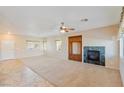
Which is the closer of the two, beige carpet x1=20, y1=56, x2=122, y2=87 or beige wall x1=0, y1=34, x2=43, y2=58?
beige carpet x1=20, y1=56, x2=122, y2=87

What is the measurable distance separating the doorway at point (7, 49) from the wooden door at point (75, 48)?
4.92 meters

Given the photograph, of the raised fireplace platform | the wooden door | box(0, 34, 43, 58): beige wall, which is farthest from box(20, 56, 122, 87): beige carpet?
box(0, 34, 43, 58): beige wall

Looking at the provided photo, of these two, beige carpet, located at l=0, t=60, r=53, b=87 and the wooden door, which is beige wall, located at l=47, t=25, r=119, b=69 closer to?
the wooden door

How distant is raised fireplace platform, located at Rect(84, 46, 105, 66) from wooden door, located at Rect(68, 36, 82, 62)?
796mm

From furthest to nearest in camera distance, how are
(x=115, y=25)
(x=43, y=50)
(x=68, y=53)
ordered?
(x=43, y=50), (x=68, y=53), (x=115, y=25)

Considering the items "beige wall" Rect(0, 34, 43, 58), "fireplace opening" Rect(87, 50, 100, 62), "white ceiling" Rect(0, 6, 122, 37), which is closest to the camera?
"white ceiling" Rect(0, 6, 122, 37)

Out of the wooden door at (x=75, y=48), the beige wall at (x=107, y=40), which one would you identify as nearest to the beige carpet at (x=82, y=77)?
the beige wall at (x=107, y=40)

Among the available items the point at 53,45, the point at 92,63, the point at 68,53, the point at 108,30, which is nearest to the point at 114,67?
the point at 92,63

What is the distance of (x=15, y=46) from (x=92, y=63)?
22.0 feet

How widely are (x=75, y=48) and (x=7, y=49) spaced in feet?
18.6

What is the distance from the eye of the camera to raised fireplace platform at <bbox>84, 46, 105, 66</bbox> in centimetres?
589

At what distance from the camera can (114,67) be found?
210 inches

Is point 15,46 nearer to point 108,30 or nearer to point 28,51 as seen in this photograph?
point 28,51
